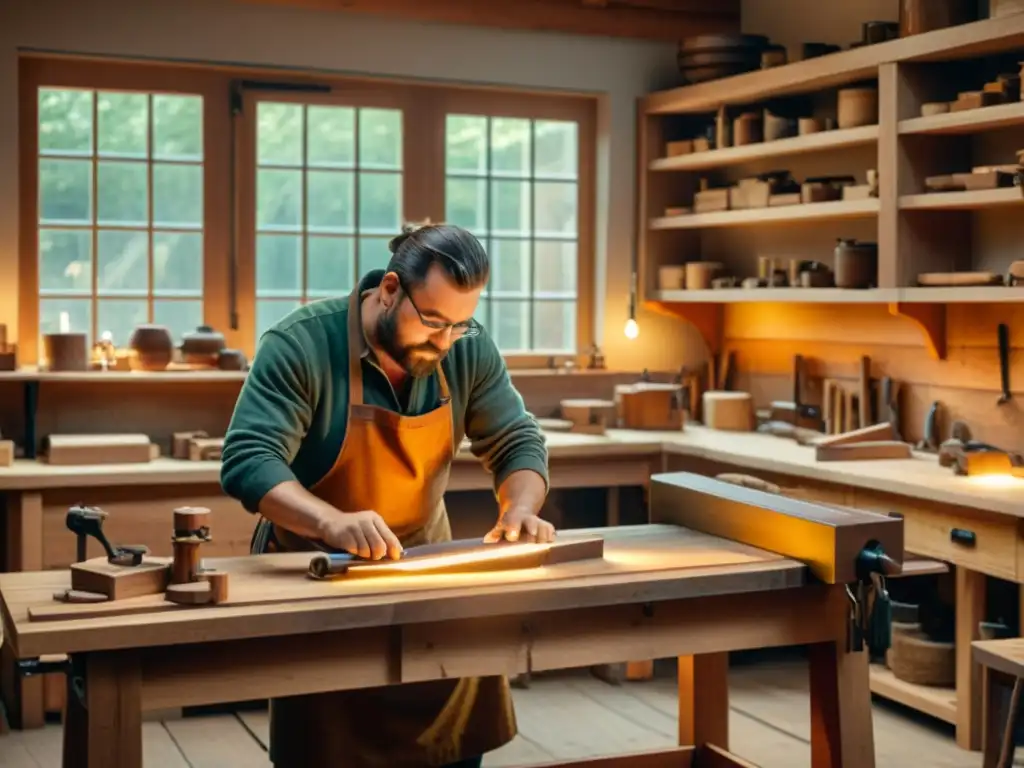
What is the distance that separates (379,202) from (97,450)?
1.75 m

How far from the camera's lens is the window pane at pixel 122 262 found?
5.81m

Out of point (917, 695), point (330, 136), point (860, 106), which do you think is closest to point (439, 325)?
point (917, 695)

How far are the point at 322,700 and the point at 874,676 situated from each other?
2664 millimetres

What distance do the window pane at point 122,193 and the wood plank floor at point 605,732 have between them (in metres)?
2.04

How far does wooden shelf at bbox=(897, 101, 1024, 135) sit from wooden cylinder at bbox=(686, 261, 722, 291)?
4.38ft

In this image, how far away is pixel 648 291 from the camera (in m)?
6.57

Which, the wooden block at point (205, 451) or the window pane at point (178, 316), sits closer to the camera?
the wooden block at point (205, 451)

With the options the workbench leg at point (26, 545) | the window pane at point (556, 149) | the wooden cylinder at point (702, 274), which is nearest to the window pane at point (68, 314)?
the workbench leg at point (26, 545)

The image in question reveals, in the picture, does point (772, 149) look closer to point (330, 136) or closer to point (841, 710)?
point (330, 136)

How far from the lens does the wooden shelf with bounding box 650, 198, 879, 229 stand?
534cm

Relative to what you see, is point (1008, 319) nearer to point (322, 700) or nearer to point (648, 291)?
point (648, 291)

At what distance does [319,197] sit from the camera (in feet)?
20.0

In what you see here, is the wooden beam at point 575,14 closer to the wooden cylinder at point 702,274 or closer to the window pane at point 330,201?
the window pane at point 330,201

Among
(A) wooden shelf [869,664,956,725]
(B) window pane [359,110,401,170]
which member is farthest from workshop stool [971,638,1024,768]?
(B) window pane [359,110,401,170]
